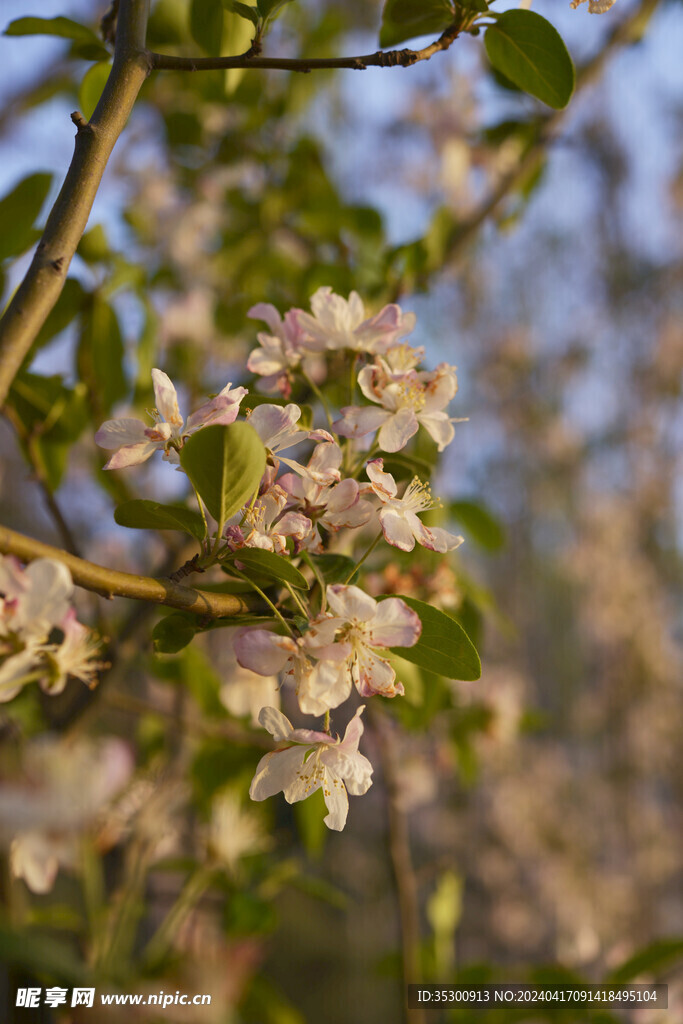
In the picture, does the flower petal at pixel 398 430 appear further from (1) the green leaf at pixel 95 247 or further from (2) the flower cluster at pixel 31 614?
(1) the green leaf at pixel 95 247

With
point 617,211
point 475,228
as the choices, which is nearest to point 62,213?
point 475,228

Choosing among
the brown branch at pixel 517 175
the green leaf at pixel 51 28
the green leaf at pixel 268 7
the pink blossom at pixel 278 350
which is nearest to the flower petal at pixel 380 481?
the pink blossom at pixel 278 350

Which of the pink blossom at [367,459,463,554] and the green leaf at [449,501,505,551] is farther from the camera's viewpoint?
the green leaf at [449,501,505,551]

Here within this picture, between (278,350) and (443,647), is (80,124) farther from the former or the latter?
(443,647)

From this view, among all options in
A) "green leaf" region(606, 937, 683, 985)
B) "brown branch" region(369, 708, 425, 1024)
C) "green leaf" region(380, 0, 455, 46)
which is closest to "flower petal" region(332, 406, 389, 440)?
"green leaf" region(380, 0, 455, 46)

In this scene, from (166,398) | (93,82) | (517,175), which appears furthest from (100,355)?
(517,175)

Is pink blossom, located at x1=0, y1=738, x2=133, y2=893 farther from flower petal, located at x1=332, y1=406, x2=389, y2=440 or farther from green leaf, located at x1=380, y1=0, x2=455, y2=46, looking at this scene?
green leaf, located at x1=380, y1=0, x2=455, y2=46

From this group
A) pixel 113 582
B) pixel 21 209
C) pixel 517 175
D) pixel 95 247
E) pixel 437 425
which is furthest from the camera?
pixel 517 175
